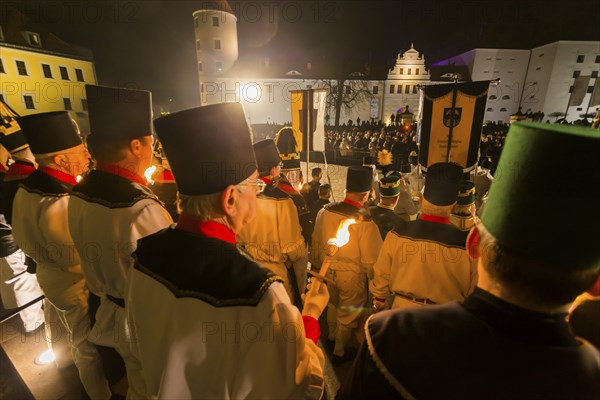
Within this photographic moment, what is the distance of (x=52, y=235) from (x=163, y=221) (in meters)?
1.51

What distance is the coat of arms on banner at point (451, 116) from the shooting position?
288 inches

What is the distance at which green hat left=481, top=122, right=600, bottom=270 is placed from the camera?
102cm

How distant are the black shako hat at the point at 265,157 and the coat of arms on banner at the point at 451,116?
5060 mm

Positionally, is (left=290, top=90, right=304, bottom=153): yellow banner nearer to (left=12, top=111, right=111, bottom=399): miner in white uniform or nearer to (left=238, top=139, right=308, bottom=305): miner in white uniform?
(left=238, top=139, right=308, bottom=305): miner in white uniform

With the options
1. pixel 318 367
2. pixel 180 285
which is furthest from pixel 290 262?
pixel 180 285

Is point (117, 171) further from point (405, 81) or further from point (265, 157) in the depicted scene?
point (405, 81)

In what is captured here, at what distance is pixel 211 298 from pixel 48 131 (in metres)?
3.46

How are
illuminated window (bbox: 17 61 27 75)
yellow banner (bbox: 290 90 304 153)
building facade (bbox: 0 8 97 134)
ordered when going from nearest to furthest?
yellow banner (bbox: 290 90 304 153) < building facade (bbox: 0 8 97 134) < illuminated window (bbox: 17 61 27 75)

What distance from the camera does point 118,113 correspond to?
2.82 metres

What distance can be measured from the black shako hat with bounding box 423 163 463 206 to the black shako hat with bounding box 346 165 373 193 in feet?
2.83

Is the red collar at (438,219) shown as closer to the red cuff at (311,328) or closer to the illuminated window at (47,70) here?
the red cuff at (311,328)

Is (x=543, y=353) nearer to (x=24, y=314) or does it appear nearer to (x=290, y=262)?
(x=290, y=262)

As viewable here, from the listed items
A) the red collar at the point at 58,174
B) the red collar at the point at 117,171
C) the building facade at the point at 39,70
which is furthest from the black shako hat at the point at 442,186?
the building facade at the point at 39,70

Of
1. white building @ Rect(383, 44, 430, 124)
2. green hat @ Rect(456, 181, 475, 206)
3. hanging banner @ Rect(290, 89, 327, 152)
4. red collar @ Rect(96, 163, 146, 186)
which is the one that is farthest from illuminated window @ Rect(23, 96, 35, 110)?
white building @ Rect(383, 44, 430, 124)
